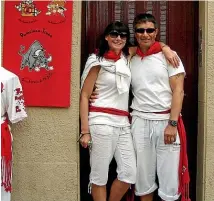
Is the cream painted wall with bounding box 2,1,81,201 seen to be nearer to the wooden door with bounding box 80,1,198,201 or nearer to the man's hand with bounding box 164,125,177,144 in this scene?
the wooden door with bounding box 80,1,198,201

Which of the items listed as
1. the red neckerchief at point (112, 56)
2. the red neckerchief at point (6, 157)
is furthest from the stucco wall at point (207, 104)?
the red neckerchief at point (6, 157)

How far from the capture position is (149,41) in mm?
3764

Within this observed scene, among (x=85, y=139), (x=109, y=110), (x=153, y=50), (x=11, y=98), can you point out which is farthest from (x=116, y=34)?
→ (x=11, y=98)

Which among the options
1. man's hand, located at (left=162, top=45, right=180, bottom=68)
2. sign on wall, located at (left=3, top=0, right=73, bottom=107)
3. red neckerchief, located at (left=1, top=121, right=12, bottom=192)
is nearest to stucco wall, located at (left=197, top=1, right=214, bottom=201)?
man's hand, located at (left=162, top=45, right=180, bottom=68)

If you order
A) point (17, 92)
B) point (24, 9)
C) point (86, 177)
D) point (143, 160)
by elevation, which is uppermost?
point (24, 9)

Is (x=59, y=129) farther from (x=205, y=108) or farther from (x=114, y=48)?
(x=205, y=108)

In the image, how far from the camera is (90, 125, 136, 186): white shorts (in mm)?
3691

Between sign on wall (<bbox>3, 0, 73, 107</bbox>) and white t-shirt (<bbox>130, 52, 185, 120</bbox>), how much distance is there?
0.73 m

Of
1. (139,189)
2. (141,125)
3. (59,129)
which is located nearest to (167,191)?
(139,189)

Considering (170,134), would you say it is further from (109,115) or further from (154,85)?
(109,115)

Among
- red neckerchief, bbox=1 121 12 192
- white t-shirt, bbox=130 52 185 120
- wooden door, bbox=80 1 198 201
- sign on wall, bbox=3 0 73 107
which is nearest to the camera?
red neckerchief, bbox=1 121 12 192

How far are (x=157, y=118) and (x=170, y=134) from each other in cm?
20

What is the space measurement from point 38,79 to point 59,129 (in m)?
0.55

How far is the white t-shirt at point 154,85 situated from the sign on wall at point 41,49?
2.41 feet
